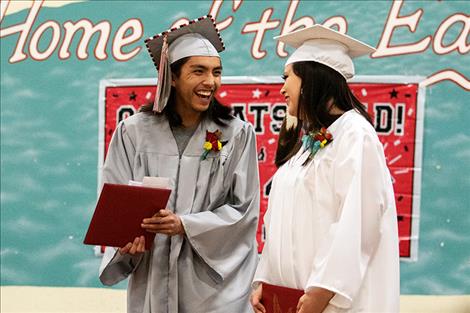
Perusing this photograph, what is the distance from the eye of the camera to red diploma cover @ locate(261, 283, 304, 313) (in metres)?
2.30

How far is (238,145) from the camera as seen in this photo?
310 cm

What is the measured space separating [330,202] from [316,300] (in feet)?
1.07

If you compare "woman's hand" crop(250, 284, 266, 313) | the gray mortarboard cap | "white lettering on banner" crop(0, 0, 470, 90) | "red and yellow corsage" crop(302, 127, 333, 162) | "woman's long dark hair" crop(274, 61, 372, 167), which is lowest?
"woman's hand" crop(250, 284, 266, 313)

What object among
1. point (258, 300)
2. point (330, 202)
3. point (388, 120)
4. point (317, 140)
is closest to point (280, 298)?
point (258, 300)

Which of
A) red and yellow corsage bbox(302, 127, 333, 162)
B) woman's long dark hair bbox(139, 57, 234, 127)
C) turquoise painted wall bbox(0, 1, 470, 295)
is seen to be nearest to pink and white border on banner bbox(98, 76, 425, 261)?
turquoise painted wall bbox(0, 1, 470, 295)

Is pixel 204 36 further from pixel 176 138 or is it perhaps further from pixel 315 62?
pixel 315 62

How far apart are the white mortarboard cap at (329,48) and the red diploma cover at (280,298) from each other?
2.56 feet

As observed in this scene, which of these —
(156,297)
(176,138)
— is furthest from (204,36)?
(156,297)

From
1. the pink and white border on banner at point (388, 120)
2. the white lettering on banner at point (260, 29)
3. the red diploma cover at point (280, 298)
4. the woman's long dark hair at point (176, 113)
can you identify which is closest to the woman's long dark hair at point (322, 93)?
the red diploma cover at point (280, 298)

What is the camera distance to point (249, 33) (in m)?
4.47

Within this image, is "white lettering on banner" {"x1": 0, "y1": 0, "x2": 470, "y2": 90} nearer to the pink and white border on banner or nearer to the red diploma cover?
the pink and white border on banner

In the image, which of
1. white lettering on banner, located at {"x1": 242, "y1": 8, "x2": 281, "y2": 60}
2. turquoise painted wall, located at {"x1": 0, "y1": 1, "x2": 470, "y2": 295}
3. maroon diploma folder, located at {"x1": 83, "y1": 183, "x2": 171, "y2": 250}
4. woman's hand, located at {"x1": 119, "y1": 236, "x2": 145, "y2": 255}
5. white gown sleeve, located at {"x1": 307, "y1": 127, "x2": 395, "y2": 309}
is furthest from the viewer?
white lettering on banner, located at {"x1": 242, "y1": 8, "x2": 281, "y2": 60}

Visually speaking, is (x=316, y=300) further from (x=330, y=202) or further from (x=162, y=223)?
(x=162, y=223)

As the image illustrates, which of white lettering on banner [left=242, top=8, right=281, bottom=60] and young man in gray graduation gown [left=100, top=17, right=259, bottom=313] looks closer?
young man in gray graduation gown [left=100, top=17, right=259, bottom=313]
